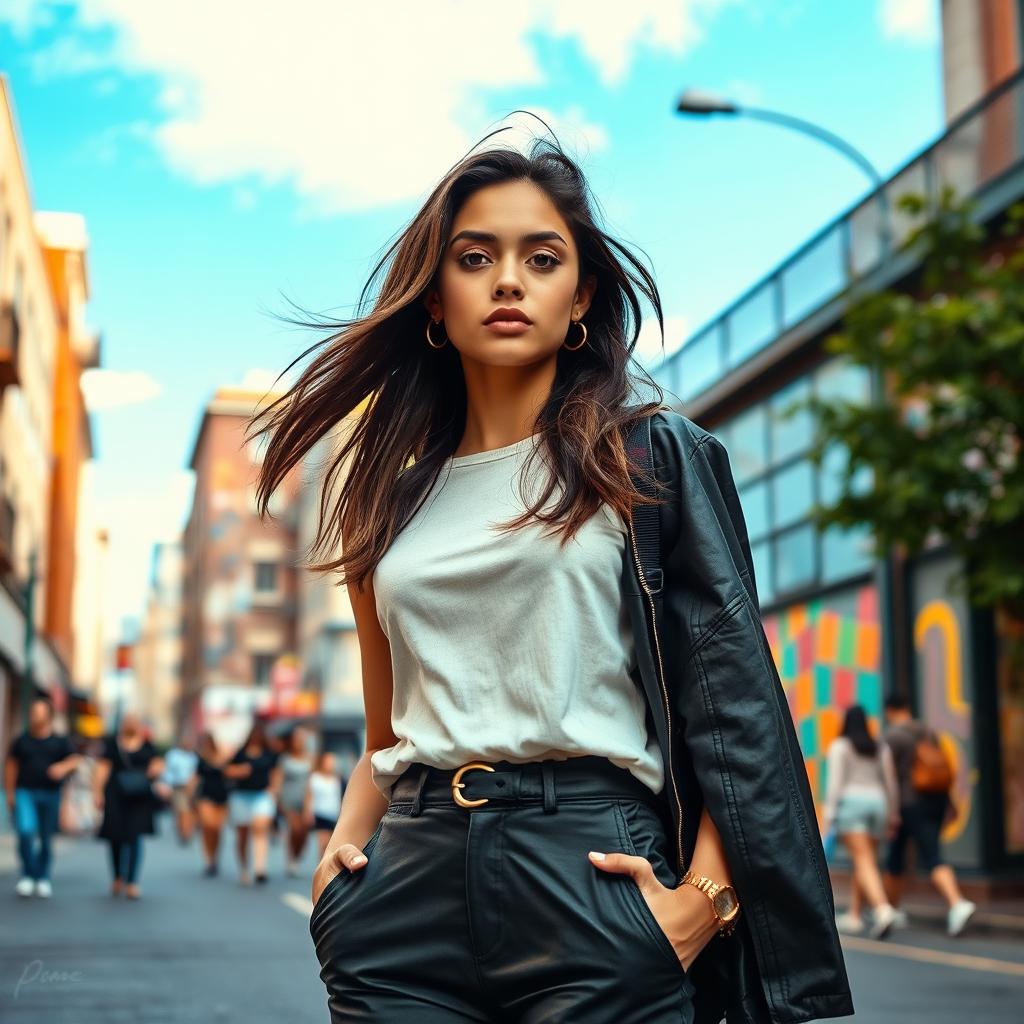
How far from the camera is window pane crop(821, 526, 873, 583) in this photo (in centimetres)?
2070

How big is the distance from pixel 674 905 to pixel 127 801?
1431 centimetres

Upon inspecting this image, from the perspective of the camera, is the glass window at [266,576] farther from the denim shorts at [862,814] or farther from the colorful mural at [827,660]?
the denim shorts at [862,814]

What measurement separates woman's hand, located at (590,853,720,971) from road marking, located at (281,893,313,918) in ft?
39.0

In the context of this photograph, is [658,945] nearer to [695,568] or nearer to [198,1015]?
[695,568]

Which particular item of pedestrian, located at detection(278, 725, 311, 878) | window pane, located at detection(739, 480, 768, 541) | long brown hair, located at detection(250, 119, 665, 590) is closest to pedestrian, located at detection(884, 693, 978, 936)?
pedestrian, located at detection(278, 725, 311, 878)

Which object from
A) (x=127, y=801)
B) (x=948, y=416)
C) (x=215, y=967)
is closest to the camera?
(x=215, y=967)

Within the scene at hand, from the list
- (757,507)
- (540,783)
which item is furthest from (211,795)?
(540,783)

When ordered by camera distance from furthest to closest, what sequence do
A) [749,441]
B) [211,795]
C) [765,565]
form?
[749,441] → [765,565] → [211,795]

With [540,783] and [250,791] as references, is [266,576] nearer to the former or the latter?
[250,791]

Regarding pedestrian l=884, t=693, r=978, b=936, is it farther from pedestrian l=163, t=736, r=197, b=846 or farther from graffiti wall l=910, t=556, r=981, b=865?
pedestrian l=163, t=736, r=197, b=846

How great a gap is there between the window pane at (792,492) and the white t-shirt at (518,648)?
20067 mm

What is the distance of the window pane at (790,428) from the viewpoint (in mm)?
22516

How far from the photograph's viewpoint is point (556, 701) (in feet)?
7.11

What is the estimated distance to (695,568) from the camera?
7.22ft
